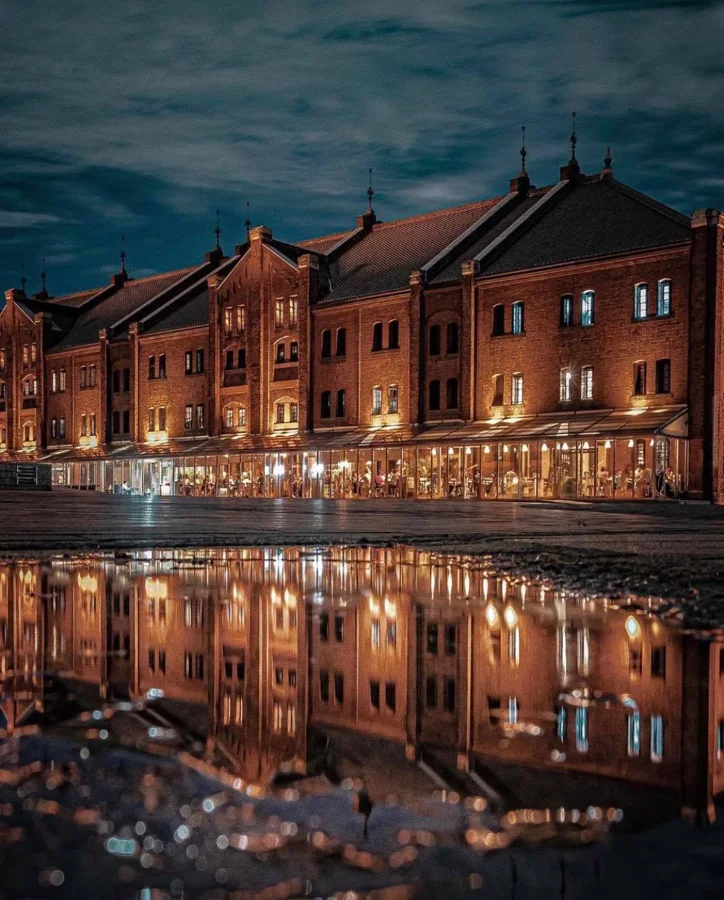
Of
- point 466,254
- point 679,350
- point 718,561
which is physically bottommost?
point 718,561

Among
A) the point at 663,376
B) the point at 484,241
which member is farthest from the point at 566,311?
the point at 484,241

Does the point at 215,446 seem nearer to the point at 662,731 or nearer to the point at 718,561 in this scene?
the point at 718,561

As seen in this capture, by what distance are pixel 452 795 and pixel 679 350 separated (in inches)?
1637

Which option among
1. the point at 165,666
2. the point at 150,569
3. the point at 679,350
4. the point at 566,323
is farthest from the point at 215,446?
the point at 165,666

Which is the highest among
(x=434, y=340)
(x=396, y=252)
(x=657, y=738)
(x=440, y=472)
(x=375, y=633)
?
(x=396, y=252)

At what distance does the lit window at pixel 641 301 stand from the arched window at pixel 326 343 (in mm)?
17353

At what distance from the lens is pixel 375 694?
135 inches

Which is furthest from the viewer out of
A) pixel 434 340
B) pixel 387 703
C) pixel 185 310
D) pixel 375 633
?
pixel 185 310

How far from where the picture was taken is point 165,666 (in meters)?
3.93

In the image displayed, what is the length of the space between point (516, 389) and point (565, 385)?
266cm

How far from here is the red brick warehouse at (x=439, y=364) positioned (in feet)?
135

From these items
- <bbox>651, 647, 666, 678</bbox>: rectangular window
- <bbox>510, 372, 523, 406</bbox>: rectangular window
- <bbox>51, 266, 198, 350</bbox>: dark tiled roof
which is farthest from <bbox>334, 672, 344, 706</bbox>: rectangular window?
<bbox>51, 266, 198, 350</bbox>: dark tiled roof

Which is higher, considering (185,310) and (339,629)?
(185,310)

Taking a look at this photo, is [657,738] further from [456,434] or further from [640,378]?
[456,434]
